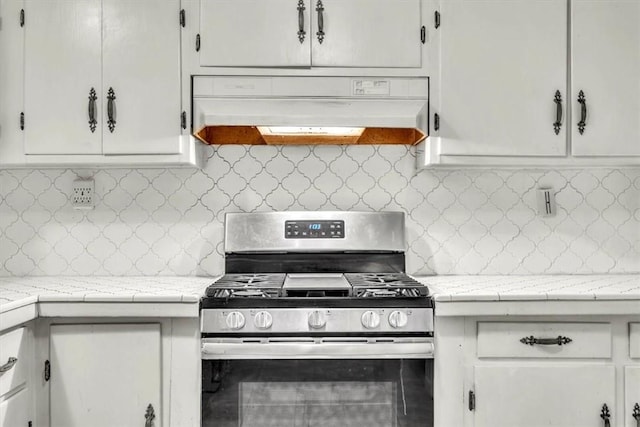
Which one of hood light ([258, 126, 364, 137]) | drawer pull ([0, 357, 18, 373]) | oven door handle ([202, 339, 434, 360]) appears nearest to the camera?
drawer pull ([0, 357, 18, 373])

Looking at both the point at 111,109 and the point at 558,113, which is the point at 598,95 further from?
the point at 111,109

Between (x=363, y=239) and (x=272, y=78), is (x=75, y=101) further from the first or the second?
(x=363, y=239)

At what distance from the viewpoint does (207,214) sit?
2365mm

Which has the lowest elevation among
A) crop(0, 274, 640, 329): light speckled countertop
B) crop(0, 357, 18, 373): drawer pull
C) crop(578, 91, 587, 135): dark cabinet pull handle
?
crop(0, 357, 18, 373): drawer pull

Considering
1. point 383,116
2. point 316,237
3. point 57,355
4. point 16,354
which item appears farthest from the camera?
point 316,237

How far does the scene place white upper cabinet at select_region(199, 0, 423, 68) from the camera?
6.63 feet

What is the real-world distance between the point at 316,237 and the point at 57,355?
1070 mm

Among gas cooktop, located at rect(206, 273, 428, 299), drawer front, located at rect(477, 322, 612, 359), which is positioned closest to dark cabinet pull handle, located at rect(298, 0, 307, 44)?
gas cooktop, located at rect(206, 273, 428, 299)

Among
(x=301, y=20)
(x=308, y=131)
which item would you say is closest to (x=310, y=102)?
(x=308, y=131)

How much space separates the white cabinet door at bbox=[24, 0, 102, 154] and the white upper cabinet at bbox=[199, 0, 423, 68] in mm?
433

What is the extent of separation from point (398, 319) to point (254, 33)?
1.20 meters

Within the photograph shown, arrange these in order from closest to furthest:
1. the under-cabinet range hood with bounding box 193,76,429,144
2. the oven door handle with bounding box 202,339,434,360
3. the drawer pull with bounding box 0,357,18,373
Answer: the drawer pull with bounding box 0,357,18,373
the oven door handle with bounding box 202,339,434,360
the under-cabinet range hood with bounding box 193,76,429,144

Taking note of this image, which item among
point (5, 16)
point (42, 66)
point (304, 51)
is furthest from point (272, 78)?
point (5, 16)

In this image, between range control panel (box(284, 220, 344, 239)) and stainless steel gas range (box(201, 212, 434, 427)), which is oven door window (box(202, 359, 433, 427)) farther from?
range control panel (box(284, 220, 344, 239))
